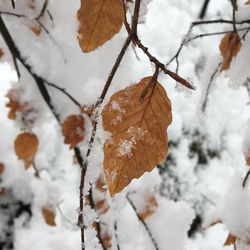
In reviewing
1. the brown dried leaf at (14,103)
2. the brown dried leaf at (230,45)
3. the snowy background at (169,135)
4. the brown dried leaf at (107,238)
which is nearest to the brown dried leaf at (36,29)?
the snowy background at (169,135)

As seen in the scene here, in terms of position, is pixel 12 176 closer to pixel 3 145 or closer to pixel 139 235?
pixel 3 145

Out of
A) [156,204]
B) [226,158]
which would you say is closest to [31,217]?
[156,204]

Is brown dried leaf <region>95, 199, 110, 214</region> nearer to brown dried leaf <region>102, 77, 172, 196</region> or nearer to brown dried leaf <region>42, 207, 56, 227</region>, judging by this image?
brown dried leaf <region>42, 207, 56, 227</region>

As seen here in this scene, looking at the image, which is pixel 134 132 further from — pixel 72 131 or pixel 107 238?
pixel 107 238

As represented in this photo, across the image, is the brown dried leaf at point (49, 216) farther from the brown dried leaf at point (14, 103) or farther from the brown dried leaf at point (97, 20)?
the brown dried leaf at point (97, 20)

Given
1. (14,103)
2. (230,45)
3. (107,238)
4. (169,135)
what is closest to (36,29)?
(14,103)
